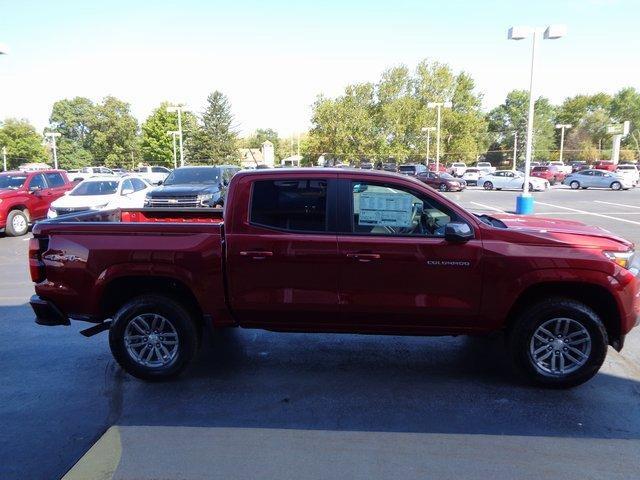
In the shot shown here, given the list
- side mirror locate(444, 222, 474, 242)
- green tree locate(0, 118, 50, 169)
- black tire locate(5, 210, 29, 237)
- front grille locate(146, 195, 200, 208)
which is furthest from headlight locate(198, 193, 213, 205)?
green tree locate(0, 118, 50, 169)

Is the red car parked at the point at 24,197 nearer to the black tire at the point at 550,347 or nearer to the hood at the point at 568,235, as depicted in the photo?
the hood at the point at 568,235

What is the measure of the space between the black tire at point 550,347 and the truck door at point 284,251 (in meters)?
1.59

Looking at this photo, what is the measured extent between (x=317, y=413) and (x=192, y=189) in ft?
38.3

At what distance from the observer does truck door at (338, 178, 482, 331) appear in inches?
165

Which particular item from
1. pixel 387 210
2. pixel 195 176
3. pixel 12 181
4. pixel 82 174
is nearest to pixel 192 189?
pixel 195 176

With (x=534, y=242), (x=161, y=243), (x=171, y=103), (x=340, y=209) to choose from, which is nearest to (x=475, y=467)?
(x=534, y=242)

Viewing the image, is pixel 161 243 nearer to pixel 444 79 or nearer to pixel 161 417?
pixel 161 417

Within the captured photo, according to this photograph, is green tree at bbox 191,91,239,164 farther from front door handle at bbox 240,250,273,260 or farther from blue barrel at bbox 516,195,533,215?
front door handle at bbox 240,250,273,260

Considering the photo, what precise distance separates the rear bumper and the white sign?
9.27ft

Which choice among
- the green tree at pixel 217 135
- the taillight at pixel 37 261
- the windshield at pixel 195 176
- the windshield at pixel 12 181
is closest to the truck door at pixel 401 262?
the taillight at pixel 37 261

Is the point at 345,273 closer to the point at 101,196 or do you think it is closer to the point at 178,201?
the point at 178,201

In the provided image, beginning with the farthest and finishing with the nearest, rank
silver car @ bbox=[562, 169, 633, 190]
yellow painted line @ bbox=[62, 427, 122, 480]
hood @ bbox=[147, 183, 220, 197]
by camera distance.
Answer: silver car @ bbox=[562, 169, 633, 190] < hood @ bbox=[147, 183, 220, 197] < yellow painted line @ bbox=[62, 427, 122, 480]

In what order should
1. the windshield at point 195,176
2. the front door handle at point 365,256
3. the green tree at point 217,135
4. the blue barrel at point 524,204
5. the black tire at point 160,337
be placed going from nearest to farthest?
the front door handle at point 365,256 < the black tire at point 160,337 < the windshield at point 195,176 < the blue barrel at point 524,204 < the green tree at point 217,135

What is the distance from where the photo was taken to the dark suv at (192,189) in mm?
14281
